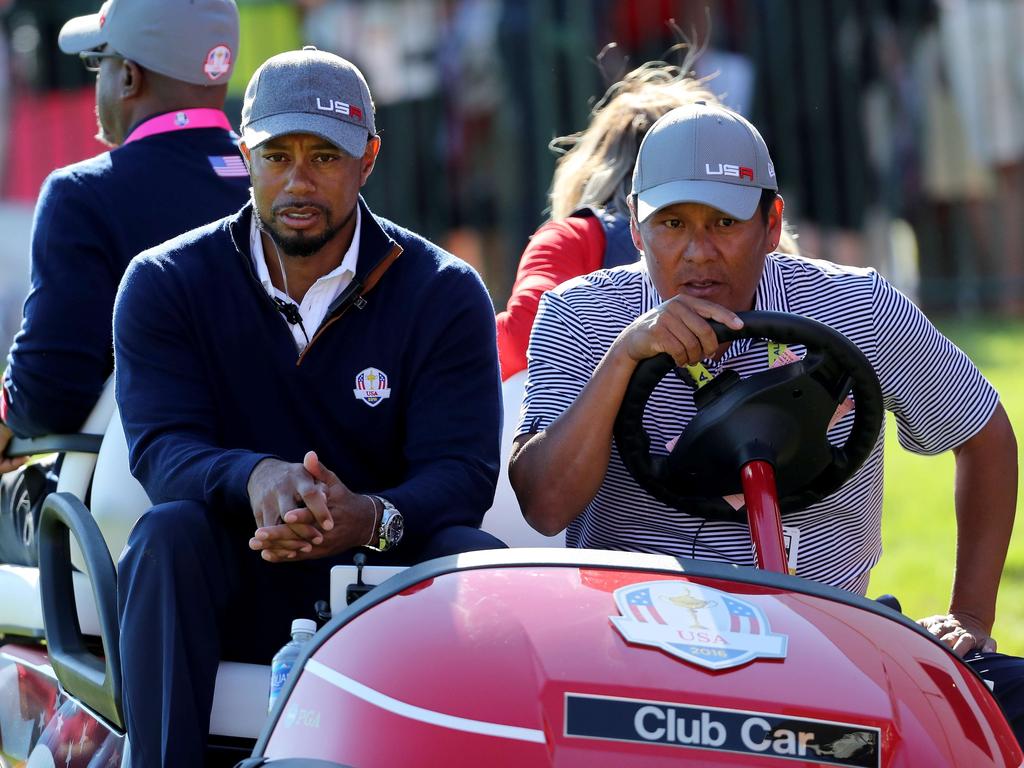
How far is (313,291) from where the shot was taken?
3115 millimetres

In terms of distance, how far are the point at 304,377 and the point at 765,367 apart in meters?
0.82

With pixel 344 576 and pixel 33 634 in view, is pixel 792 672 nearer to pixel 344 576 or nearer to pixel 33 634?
pixel 344 576

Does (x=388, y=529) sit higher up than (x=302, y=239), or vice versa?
(x=302, y=239)

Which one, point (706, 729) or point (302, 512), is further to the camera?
point (302, 512)

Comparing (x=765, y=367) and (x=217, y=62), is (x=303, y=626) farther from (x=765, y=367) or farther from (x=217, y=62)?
(x=217, y=62)

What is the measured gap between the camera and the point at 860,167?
34.8ft

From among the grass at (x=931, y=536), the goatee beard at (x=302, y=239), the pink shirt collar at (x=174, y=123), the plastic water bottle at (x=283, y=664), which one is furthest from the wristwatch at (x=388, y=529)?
the grass at (x=931, y=536)

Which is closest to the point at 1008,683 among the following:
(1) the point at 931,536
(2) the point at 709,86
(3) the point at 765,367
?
(3) the point at 765,367

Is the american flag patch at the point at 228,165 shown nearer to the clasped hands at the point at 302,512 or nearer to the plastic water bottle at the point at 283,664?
the clasped hands at the point at 302,512

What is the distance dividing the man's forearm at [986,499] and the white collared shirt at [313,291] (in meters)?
1.21

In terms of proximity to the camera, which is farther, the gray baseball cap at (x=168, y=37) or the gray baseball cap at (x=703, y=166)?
the gray baseball cap at (x=168, y=37)

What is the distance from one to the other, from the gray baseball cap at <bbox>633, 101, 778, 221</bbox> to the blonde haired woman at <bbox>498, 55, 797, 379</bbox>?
34.6 inches

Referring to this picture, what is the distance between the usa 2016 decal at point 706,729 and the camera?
214 centimetres

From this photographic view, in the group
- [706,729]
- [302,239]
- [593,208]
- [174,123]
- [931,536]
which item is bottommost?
[931,536]
